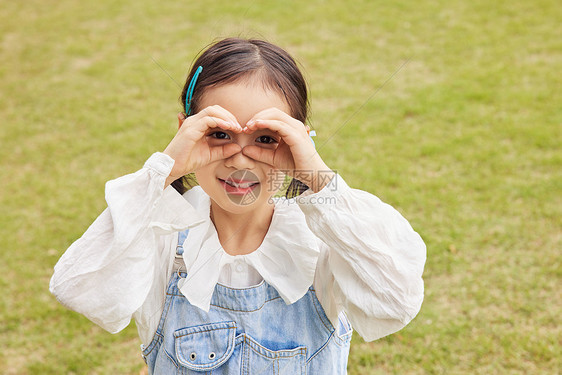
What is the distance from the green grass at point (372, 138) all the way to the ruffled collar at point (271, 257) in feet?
3.59

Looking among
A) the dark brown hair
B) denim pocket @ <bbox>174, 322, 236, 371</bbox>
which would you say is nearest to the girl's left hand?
the dark brown hair

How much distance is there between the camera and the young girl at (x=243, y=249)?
1.48 metres

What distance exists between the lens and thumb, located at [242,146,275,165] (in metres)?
1.54

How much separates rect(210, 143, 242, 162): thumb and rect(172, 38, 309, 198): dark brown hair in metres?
0.19

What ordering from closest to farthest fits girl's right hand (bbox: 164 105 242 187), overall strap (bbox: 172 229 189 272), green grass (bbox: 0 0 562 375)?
girl's right hand (bbox: 164 105 242 187) < overall strap (bbox: 172 229 189 272) < green grass (bbox: 0 0 562 375)

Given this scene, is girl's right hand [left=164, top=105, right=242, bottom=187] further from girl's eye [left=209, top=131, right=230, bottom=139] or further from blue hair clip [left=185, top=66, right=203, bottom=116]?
blue hair clip [left=185, top=66, right=203, bottom=116]

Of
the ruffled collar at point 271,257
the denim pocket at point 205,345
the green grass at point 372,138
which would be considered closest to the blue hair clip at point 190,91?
the ruffled collar at point 271,257

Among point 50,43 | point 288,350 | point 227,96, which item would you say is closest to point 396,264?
point 288,350

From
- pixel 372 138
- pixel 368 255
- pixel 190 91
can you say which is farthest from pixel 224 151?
pixel 372 138

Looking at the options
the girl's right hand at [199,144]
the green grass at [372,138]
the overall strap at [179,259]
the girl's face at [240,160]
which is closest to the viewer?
the girl's right hand at [199,144]

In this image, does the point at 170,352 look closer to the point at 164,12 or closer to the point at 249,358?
the point at 249,358

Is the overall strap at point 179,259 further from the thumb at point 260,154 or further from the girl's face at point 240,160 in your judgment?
the thumb at point 260,154

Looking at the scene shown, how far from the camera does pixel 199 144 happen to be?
156 cm

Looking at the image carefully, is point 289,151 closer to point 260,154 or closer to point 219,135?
point 260,154
